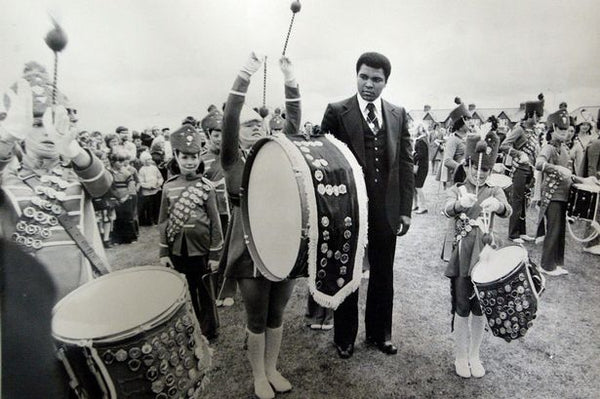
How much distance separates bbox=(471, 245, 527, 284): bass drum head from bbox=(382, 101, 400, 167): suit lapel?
83 cm

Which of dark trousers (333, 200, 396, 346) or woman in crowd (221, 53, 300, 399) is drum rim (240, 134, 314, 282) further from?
dark trousers (333, 200, 396, 346)

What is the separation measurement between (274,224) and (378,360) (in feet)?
4.80

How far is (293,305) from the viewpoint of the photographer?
3.42 metres

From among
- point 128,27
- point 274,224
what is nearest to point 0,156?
point 128,27

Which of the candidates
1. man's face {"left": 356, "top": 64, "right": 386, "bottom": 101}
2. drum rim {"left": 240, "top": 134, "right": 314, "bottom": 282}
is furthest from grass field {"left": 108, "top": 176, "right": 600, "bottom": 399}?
man's face {"left": 356, "top": 64, "right": 386, "bottom": 101}

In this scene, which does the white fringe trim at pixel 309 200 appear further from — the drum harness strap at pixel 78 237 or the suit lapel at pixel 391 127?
the suit lapel at pixel 391 127

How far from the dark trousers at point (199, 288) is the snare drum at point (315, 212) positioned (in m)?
0.95

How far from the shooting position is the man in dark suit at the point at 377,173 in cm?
236

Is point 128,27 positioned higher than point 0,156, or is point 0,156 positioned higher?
point 128,27

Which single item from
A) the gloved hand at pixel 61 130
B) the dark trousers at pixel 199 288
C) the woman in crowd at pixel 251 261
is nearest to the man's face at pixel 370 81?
the woman in crowd at pixel 251 261

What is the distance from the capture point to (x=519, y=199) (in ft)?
16.2

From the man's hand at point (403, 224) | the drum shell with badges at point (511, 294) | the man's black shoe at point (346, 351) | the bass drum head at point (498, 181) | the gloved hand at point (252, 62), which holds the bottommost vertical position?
the man's black shoe at point (346, 351)

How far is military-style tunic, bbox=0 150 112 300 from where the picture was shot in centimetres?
128

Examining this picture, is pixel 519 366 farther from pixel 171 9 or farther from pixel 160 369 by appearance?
pixel 171 9
